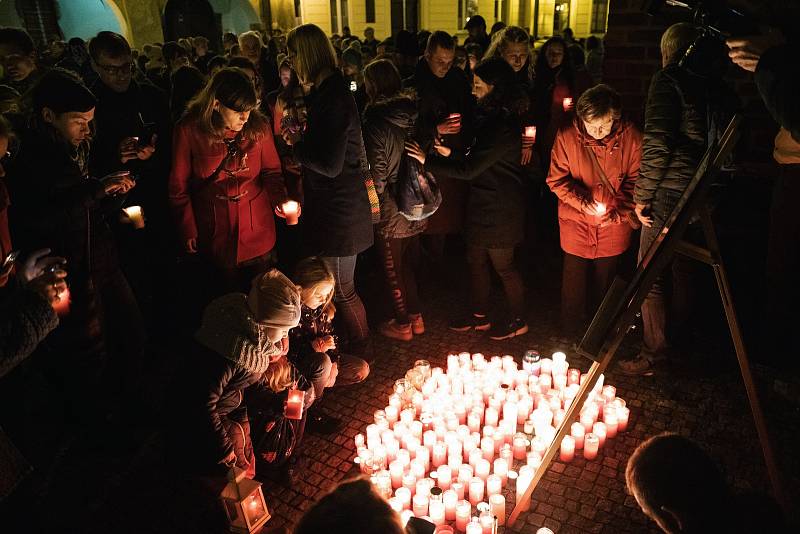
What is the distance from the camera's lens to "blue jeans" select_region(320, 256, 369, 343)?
16.0 feet

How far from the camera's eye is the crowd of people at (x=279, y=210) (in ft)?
11.5

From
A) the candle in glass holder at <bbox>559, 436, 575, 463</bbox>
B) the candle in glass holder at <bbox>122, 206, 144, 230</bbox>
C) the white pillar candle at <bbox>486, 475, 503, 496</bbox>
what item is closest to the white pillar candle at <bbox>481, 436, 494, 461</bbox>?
the white pillar candle at <bbox>486, 475, 503, 496</bbox>

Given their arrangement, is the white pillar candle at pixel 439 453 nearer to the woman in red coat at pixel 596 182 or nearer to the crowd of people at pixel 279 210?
the crowd of people at pixel 279 210

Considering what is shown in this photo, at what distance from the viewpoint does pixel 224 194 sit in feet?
14.6

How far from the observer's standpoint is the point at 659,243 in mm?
2885

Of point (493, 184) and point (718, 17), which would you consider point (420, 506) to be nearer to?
point (493, 184)

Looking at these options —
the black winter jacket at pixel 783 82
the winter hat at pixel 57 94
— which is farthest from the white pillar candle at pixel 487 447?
the winter hat at pixel 57 94

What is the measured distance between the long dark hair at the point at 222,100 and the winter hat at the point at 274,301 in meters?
1.32

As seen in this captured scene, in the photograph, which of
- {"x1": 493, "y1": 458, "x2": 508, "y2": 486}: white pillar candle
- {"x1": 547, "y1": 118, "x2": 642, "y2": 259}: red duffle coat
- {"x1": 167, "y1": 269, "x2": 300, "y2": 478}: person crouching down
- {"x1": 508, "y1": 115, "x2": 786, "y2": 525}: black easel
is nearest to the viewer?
{"x1": 508, "y1": 115, "x2": 786, "y2": 525}: black easel

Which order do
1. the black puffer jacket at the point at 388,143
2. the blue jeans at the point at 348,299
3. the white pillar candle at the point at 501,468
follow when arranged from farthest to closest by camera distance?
the blue jeans at the point at 348,299
the black puffer jacket at the point at 388,143
the white pillar candle at the point at 501,468

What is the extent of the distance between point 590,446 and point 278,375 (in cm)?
208

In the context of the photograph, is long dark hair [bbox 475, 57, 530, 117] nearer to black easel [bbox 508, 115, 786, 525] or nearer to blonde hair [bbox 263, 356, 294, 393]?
black easel [bbox 508, 115, 786, 525]

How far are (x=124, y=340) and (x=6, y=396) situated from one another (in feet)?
2.79

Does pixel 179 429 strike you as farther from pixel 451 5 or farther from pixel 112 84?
pixel 451 5
